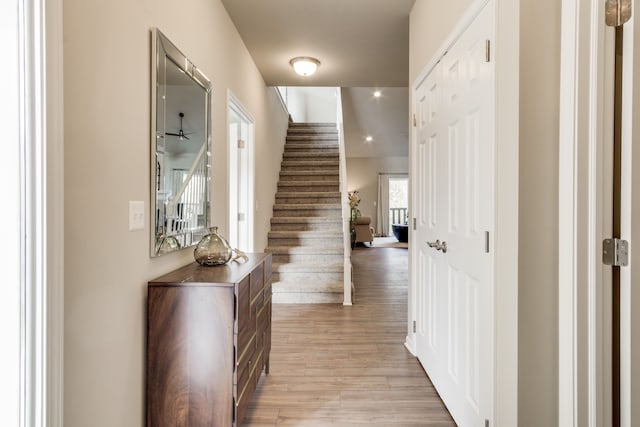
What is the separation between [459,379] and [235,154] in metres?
3.03

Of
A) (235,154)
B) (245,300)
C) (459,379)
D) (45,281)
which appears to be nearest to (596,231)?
(459,379)

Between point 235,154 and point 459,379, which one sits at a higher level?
point 235,154

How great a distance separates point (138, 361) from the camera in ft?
5.09

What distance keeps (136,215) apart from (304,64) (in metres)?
2.90

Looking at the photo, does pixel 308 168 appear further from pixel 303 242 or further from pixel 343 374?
pixel 343 374

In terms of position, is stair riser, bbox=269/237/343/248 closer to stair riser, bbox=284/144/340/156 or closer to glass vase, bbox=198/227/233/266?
stair riser, bbox=284/144/340/156

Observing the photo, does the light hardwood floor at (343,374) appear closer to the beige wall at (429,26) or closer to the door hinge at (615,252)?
the door hinge at (615,252)

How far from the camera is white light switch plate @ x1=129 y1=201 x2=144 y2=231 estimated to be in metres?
1.50

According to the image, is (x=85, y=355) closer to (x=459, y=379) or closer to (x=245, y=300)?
(x=245, y=300)

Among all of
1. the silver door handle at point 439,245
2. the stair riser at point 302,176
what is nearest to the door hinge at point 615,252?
the silver door handle at point 439,245

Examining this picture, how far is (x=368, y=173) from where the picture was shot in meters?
12.1

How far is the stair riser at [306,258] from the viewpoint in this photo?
4.77 m

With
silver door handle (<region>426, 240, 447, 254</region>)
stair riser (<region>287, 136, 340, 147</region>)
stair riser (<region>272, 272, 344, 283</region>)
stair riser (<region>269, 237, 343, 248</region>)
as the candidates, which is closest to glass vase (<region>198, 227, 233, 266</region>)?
silver door handle (<region>426, 240, 447, 254</region>)

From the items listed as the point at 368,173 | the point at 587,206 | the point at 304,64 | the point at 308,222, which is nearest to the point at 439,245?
the point at 587,206
